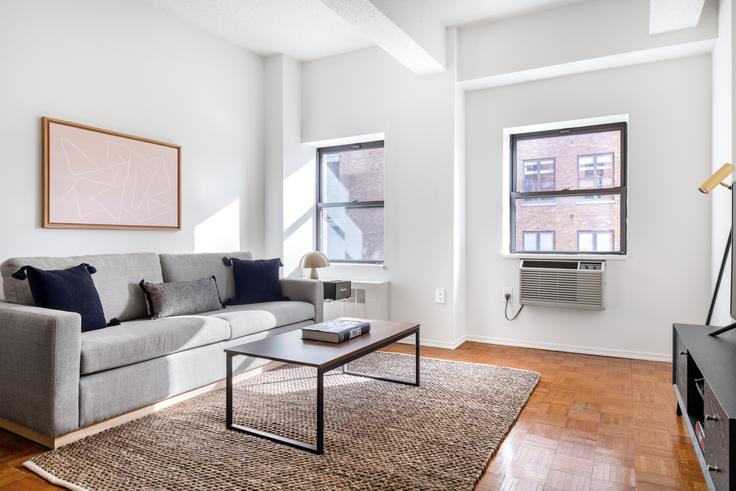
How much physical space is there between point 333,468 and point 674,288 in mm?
3098

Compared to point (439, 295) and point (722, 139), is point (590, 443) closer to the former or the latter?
point (439, 295)

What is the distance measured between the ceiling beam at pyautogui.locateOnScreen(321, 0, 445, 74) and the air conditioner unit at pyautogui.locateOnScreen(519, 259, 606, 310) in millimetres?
1945

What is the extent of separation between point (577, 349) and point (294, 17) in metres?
3.68

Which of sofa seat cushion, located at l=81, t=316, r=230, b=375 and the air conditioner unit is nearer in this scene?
sofa seat cushion, located at l=81, t=316, r=230, b=375

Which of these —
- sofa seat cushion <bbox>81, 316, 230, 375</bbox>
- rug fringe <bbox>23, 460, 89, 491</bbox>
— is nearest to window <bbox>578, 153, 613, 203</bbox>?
sofa seat cushion <bbox>81, 316, 230, 375</bbox>

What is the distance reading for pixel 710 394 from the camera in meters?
1.66

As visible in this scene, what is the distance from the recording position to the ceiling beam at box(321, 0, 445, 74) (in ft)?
10.2

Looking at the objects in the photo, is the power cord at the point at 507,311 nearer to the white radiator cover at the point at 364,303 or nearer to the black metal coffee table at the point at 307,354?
the white radiator cover at the point at 364,303

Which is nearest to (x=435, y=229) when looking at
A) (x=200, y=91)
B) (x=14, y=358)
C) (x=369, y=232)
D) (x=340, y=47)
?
(x=369, y=232)

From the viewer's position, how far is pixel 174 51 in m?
3.93

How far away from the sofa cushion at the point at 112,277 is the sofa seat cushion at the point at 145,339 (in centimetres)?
35

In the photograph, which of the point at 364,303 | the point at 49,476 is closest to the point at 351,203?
the point at 364,303

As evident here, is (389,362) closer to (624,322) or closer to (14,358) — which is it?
(624,322)

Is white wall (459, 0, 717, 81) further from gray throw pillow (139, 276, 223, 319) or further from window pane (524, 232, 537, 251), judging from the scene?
gray throw pillow (139, 276, 223, 319)
